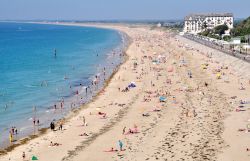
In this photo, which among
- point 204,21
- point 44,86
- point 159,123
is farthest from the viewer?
point 204,21

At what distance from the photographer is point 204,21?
166 m

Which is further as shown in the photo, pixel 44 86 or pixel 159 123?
pixel 44 86

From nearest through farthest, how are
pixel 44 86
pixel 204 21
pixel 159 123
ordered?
pixel 159 123, pixel 44 86, pixel 204 21

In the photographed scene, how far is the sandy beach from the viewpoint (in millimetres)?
25609

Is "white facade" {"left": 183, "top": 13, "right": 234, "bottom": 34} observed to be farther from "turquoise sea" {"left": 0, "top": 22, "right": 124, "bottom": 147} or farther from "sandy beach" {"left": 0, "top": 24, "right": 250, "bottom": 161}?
"sandy beach" {"left": 0, "top": 24, "right": 250, "bottom": 161}

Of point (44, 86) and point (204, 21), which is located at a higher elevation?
point (204, 21)

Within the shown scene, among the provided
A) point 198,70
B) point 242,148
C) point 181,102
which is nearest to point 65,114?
point 181,102

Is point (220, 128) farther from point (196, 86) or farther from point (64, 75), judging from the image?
point (64, 75)

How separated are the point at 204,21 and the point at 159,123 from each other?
139564 millimetres

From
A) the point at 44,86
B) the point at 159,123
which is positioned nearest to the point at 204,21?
the point at 44,86

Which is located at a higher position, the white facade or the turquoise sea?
the white facade

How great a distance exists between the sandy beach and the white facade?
111383mm

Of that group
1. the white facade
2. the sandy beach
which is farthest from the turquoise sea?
the white facade

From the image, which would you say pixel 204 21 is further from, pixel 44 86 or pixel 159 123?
pixel 159 123
